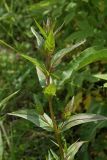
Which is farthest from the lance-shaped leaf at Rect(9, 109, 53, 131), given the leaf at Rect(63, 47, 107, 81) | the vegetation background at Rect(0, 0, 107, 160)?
A: the vegetation background at Rect(0, 0, 107, 160)

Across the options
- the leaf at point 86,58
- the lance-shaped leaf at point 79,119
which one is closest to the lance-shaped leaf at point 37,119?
the lance-shaped leaf at point 79,119

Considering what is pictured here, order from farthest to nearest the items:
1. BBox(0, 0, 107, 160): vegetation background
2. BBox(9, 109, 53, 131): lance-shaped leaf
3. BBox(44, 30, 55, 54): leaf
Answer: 1. BBox(0, 0, 107, 160): vegetation background
2. BBox(9, 109, 53, 131): lance-shaped leaf
3. BBox(44, 30, 55, 54): leaf

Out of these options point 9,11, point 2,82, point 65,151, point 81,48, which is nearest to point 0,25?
point 9,11

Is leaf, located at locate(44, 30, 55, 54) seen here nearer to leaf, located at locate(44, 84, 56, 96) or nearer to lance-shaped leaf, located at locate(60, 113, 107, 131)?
leaf, located at locate(44, 84, 56, 96)

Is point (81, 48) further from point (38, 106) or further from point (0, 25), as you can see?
point (38, 106)

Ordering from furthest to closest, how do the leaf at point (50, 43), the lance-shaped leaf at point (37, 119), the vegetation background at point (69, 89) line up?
1. the vegetation background at point (69, 89)
2. the lance-shaped leaf at point (37, 119)
3. the leaf at point (50, 43)

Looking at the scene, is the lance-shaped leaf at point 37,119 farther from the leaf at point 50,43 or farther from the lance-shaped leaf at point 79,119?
the leaf at point 50,43

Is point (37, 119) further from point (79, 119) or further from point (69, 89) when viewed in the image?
point (69, 89)

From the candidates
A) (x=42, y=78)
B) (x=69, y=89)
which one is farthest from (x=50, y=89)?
(x=69, y=89)
